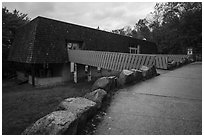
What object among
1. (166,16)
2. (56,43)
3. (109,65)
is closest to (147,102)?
(109,65)

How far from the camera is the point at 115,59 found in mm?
9453

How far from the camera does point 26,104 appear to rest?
9.29 metres

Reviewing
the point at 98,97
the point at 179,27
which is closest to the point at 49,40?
the point at 98,97

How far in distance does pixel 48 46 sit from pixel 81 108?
12904 mm

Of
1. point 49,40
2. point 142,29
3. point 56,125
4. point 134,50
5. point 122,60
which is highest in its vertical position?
point 142,29

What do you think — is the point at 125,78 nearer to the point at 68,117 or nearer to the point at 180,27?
the point at 68,117

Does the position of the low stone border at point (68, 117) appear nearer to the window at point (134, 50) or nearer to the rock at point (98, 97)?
the rock at point (98, 97)

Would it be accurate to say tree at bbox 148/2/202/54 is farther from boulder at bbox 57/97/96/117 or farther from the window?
boulder at bbox 57/97/96/117

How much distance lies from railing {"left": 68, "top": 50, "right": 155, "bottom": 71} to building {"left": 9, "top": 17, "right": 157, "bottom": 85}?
2.74m

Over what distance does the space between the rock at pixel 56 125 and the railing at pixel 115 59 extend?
6403 mm

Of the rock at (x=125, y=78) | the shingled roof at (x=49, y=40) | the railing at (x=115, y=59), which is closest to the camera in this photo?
the rock at (x=125, y=78)

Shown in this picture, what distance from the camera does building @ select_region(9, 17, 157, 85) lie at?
543 inches

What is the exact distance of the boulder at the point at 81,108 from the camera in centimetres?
257

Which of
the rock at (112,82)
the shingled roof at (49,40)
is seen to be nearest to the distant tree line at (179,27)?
the shingled roof at (49,40)
